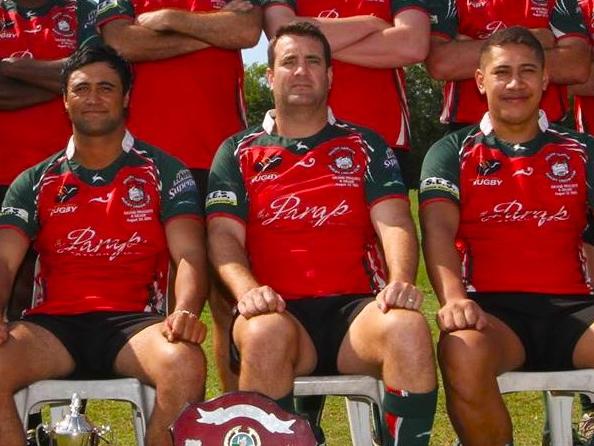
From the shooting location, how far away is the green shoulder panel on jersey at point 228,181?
5.14 meters

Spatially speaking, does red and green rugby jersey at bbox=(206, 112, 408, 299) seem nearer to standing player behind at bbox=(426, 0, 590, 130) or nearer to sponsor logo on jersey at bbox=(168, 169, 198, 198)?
sponsor logo on jersey at bbox=(168, 169, 198, 198)

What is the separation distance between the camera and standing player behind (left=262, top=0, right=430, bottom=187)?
559 centimetres

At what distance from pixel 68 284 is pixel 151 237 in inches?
15.2

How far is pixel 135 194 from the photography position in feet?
17.0

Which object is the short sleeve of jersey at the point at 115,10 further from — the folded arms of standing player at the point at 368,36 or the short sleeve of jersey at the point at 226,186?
the short sleeve of jersey at the point at 226,186

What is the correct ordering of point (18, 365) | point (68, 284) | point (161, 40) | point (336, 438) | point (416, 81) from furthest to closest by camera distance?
point (416, 81) → point (336, 438) → point (161, 40) → point (68, 284) → point (18, 365)

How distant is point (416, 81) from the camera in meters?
31.6

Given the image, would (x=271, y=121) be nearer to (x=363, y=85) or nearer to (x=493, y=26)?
(x=363, y=85)

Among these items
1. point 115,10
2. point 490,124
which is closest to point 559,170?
point 490,124

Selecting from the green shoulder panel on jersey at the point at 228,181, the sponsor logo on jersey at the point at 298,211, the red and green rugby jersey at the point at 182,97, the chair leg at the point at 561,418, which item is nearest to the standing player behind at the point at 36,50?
the red and green rugby jersey at the point at 182,97

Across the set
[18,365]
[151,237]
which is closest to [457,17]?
[151,237]

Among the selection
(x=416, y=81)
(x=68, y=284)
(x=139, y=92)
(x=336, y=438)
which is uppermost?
(x=416, y=81)

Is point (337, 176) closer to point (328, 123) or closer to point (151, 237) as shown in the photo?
point (328, 123)

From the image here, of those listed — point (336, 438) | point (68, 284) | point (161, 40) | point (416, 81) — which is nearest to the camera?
point (68, 284)
